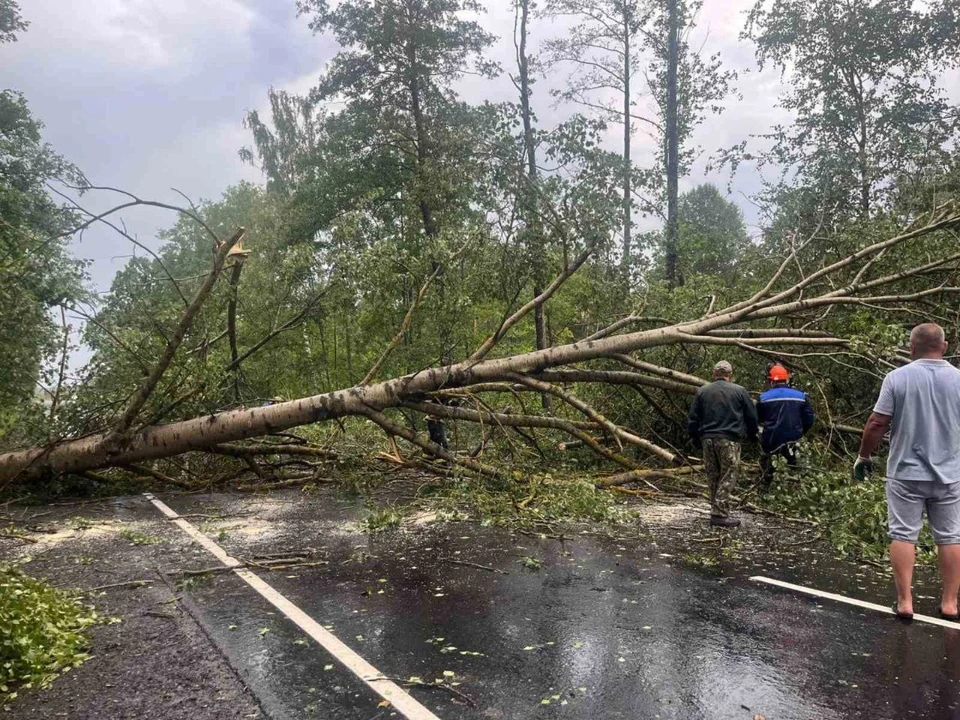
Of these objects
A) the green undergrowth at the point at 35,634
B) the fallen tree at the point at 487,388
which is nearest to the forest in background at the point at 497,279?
the fallen tree at the point at 487,388

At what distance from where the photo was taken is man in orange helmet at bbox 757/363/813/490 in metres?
7.13

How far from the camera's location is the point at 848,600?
4.25 meters

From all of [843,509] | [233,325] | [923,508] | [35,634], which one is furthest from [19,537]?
[843,509]

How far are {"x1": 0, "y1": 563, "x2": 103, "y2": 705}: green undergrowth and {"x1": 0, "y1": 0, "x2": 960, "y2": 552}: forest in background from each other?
3.03m

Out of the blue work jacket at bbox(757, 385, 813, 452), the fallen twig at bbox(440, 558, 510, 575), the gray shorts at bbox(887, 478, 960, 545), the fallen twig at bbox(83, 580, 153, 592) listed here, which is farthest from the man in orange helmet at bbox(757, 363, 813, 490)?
the fallen twig at bbox(83, 580, 153, 592)

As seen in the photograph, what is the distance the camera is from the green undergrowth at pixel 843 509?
17.8 ft

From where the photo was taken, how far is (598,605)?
416 centimetres

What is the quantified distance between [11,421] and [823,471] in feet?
29.4

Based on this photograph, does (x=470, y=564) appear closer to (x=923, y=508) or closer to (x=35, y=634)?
(x=35, y=634)

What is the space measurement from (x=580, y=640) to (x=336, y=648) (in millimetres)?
1264

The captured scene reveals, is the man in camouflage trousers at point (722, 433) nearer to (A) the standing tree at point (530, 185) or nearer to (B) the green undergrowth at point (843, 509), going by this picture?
(B) the green undergrowth at point (843, 509)

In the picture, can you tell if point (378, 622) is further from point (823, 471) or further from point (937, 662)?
point (823, 471)

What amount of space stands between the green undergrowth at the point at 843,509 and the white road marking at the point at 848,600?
1116 millimetres

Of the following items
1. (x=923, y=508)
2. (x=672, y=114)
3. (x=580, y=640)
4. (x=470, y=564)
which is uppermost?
(x=672, y=114)
